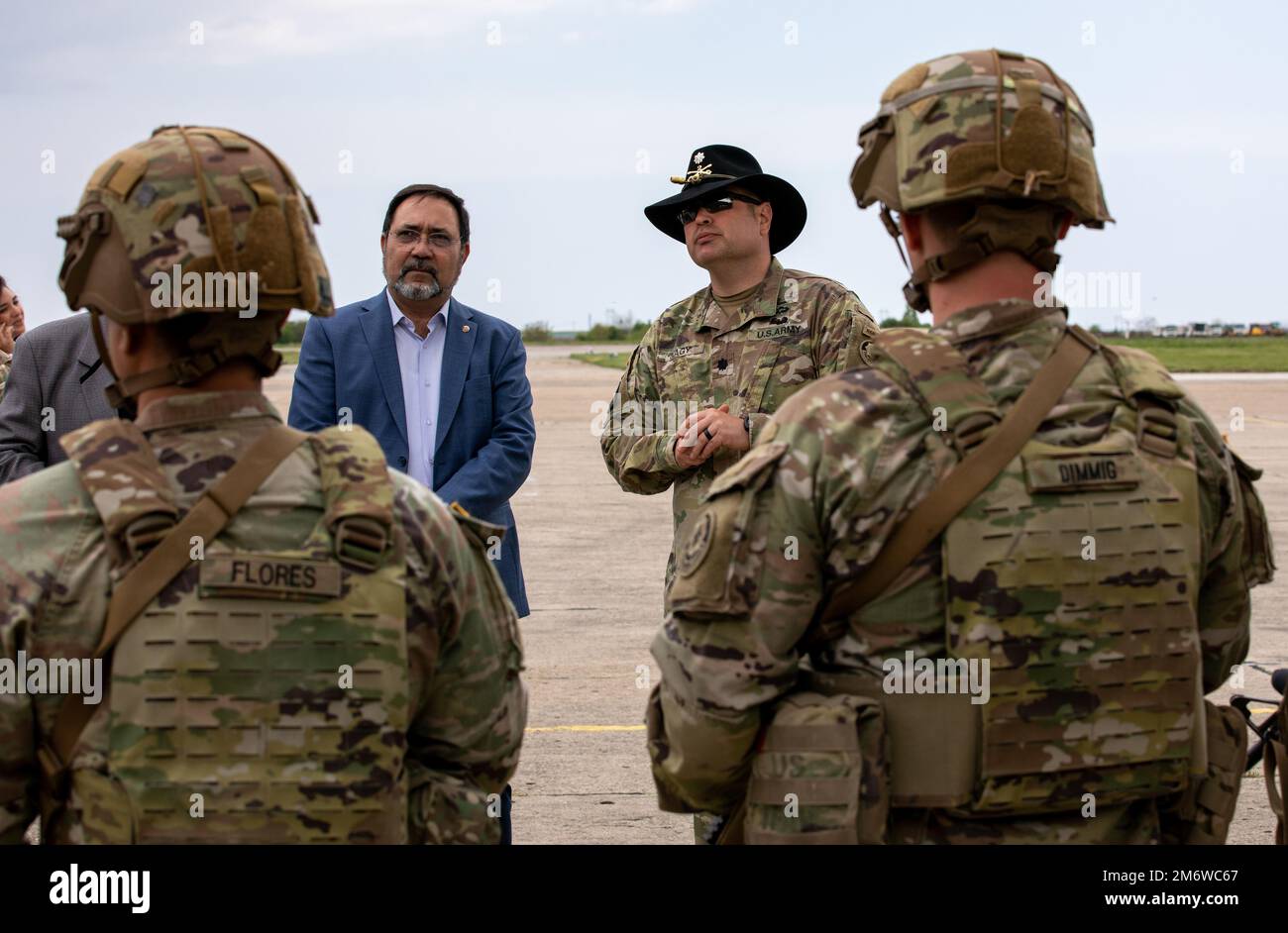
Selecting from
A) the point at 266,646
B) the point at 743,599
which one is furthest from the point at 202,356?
the point at 743,599

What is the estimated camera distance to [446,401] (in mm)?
5488

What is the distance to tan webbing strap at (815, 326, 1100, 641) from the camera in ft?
8.66

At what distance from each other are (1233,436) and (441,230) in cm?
2073

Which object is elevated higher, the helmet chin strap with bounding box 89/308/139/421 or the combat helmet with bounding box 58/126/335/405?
the combat helmet with bounding box 58/126/335/405

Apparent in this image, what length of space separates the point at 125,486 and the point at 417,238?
312cm

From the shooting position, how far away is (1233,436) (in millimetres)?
23469

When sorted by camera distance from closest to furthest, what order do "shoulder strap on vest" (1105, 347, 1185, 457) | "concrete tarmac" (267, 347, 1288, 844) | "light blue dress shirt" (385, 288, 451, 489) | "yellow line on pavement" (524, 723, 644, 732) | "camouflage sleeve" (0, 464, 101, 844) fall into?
"camouflage sleeve" (0, 464, 101, 844), "shoulder strap on vest" (1105, 347, 1185, 457), "light blue dress shirt" (385, 288, 451, 489), "concrete tarmac" (267, 347, 1288, 844), "yellow line on pavement" (524, 723, 644, 732)

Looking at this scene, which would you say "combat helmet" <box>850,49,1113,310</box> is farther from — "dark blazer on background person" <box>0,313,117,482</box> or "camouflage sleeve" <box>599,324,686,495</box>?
"dark blazer on background person" <box>0,313,117,482</box>

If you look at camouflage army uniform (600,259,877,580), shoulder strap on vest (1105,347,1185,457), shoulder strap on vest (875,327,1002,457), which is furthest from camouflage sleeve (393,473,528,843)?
camouflage army uniform (600,259,877,580)

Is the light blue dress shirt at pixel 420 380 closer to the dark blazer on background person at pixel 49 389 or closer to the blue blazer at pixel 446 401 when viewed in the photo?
the blue blazer at pixel 446 401

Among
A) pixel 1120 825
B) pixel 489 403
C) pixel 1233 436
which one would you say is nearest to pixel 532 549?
pixel 489 403

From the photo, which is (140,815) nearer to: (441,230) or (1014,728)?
(1014,728)

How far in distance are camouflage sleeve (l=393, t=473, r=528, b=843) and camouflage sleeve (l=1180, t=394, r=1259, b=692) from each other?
138 cm

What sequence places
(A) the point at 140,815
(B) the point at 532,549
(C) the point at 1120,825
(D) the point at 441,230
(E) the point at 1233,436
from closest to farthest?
(A) the point at 140,815, (C) the point at 1120,825, (D) the point at 441,230, (B) the point at 532,549, (E) the point at 1233,436
